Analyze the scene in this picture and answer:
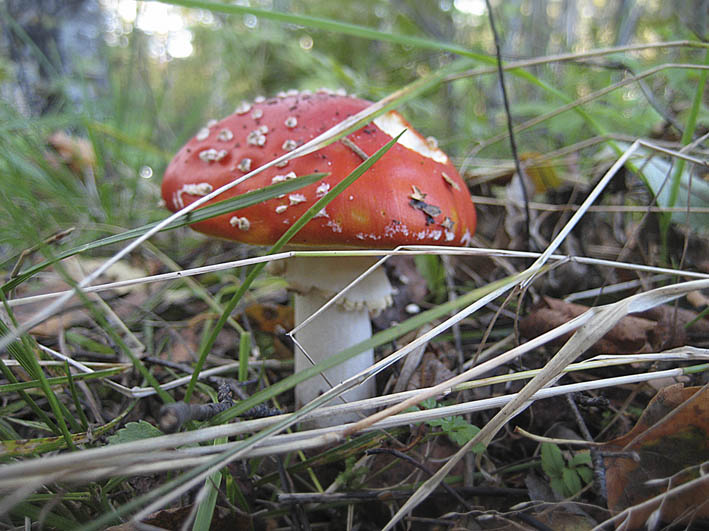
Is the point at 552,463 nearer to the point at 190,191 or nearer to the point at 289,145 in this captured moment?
the point at 289,145

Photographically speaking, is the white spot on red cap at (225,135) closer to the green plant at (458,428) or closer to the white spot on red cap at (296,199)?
the white spot on red cap at (296,199)

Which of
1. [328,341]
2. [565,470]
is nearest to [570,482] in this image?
[565,470]

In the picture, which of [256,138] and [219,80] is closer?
[256,138]

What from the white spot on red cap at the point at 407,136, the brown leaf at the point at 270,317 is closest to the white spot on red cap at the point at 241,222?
the white spot on red cap at the point at 407,136

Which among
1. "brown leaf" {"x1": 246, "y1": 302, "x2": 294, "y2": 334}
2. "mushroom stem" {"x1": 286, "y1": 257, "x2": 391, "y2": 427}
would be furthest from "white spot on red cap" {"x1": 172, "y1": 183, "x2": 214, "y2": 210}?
"brown leaf" {"x1": 246, "y1": 302, "x2": 294, "y2": 334}

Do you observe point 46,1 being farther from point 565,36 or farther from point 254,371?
point 565,36

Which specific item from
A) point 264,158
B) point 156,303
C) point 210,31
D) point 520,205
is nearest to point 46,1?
point 210,31
